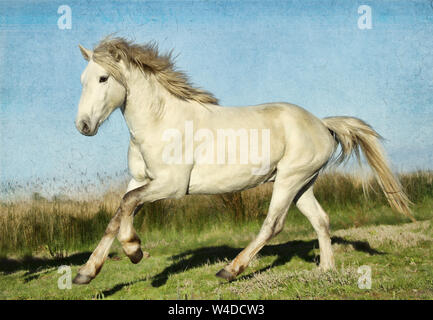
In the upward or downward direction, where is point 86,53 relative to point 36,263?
upward

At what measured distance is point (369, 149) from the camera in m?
5.60

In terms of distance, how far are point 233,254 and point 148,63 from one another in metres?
3.37

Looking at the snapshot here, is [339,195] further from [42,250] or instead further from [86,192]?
[42,250]

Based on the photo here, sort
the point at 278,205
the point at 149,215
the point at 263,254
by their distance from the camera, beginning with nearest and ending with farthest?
the point at 278,205
the point at 263,254
the point at 149,215

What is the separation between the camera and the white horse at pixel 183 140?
4.17 metres

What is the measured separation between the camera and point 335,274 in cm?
472

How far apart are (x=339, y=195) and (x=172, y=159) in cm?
589

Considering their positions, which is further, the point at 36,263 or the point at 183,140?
the point at 36,263

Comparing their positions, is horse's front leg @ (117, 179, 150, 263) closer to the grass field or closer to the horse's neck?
the grass field

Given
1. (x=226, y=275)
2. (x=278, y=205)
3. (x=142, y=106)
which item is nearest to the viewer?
(x=226, y=275)

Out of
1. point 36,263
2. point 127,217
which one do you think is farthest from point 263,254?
point 36,263

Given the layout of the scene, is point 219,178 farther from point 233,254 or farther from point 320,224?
point 233,254

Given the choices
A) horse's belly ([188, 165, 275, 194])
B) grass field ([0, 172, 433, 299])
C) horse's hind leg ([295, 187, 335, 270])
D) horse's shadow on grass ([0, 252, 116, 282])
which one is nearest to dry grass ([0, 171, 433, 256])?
grass field ([0, 172, 433, 299])

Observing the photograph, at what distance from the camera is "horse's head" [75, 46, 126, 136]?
158 inches
